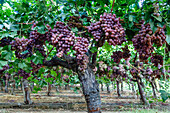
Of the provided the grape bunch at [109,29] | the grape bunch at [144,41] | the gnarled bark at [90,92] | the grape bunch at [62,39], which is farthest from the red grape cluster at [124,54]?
the grape bunch at [62,39]

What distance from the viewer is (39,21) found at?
1.92 metres

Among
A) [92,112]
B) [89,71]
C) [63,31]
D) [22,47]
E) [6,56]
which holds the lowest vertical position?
[92,112]

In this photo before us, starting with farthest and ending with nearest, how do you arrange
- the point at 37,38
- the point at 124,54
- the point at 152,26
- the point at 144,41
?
the point at 124,54
the point at 37,38
the point at 144,41
the point at 152,26

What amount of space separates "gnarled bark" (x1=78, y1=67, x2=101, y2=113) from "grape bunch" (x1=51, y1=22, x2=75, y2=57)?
4.50ft

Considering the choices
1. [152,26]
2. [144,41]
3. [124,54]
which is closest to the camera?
A: [152,26]

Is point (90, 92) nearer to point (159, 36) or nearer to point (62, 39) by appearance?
point (62, 39)

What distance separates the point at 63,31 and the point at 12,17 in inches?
29.1

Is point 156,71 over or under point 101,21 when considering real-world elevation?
under

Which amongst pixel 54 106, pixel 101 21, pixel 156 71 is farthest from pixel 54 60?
A: pixel 156 71

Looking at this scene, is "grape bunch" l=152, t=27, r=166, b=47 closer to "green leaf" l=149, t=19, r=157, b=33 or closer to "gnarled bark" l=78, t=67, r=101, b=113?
"green leaf" l=149, t=19, r=157, b=33

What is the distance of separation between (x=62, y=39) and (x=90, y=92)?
156cm

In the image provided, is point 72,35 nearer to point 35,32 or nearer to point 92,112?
point 35,32

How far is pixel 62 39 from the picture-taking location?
1.69 m

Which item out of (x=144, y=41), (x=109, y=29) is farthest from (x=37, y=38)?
(x=144, y=41)
